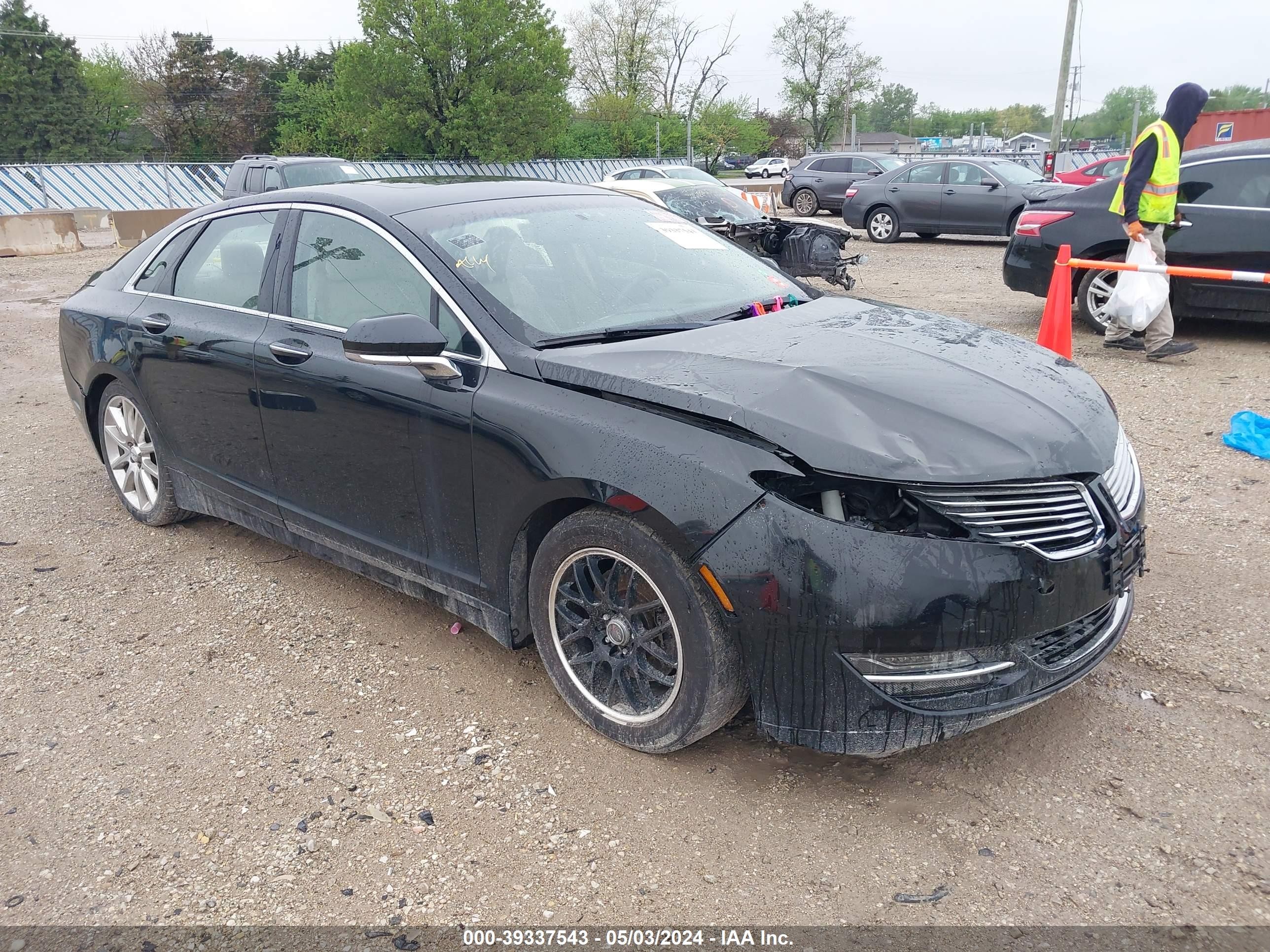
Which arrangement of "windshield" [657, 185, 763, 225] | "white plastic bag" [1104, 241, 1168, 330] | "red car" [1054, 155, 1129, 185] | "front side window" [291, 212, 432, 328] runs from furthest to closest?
"red car" [1054, 155, 1129, 185], "windshield" [657, 185, 763, 225], "white plastic bag" [1104, 241, 1168, 330], "front side window" [291, 212, 432, 328]

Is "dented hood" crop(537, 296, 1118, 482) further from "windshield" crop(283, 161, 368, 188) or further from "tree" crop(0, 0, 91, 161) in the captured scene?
"tree" crop(0, 0, 91, 161)

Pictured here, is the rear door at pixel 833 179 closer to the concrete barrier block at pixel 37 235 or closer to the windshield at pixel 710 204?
the windshield at pixel 710 204

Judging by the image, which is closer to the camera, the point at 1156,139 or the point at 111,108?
the point at 1156,139

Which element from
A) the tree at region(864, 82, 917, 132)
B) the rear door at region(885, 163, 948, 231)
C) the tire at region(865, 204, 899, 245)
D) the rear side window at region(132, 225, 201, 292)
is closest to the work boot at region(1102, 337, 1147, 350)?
the rear side window at region(132, 225, 201, 292)

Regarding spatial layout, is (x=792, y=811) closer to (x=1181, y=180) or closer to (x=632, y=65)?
(x=1181, y=180)

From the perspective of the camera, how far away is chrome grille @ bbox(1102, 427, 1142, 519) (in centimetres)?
281

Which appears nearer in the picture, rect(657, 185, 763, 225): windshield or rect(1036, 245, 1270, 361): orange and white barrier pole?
rect(1036, 245, 1270, 361): orange and white barrier pole

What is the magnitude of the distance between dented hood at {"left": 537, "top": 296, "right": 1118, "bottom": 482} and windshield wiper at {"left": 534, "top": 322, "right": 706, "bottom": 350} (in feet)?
0.19

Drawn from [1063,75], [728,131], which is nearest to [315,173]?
[1063,75]

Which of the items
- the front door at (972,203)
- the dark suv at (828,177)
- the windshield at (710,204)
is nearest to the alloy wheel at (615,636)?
the windshield at (710,204)

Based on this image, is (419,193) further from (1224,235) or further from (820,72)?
(820,72)

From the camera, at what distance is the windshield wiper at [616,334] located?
315cm

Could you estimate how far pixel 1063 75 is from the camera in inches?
1207

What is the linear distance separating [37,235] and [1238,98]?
6311 cm
